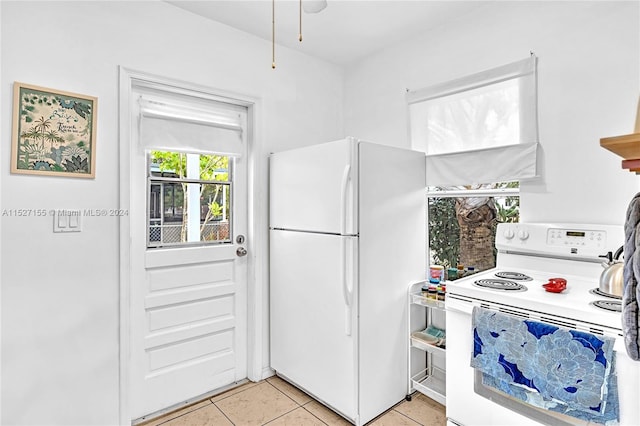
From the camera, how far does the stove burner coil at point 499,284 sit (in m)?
1.72

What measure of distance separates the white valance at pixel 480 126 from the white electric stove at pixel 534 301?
40 centimetres

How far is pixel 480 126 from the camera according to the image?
2.33 m

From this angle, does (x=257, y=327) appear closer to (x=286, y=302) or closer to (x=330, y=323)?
(x=286, y=302)

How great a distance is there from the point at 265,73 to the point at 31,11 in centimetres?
139

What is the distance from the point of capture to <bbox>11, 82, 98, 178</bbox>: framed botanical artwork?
69.6 inches

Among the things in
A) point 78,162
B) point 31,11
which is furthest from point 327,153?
point 31,11

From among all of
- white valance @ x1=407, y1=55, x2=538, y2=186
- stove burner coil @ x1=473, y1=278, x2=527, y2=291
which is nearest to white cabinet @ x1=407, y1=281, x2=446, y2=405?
stove burner coil @ x1=473, y1=278, x2=527, y2=291

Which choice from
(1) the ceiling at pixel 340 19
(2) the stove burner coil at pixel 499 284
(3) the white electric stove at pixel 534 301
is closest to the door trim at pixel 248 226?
(1) the ceiling at pixel 340 19

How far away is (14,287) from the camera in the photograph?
176 centimetres

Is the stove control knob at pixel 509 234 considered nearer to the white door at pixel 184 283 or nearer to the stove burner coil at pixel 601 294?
the stove burner coil at pixel 601 294

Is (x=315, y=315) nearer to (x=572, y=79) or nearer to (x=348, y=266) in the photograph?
(x=348, y=266)

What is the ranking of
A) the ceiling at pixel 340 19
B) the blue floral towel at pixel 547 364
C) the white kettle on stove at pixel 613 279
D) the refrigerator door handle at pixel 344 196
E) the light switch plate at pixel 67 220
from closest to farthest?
1. the blue floral towel at pixel 547 364
2. the white kettle on stove at pixel 613 279
3. the light switch plate at pixel 67 220
4. the refrigerator door handle at pixel 344 196
5. the ceiling at pixel 340 19

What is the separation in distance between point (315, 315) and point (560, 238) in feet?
4.88

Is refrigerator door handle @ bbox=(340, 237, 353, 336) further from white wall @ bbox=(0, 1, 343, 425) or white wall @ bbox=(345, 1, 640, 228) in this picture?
white wall @ bbox=(0, 1, 343, 425)
